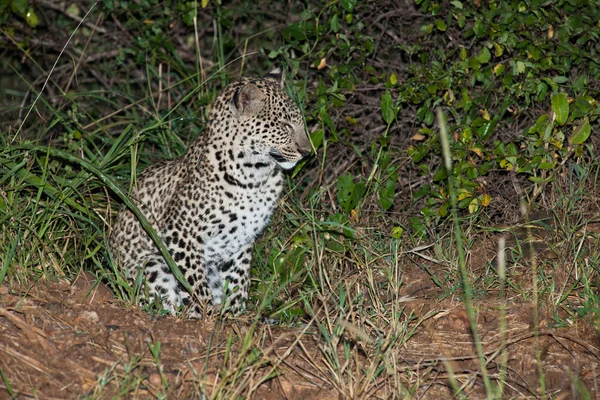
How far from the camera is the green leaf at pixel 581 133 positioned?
19.6 feet

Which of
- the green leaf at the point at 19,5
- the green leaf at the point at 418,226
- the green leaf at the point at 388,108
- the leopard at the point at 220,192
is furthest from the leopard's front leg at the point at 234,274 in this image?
the green leaf at the point at 19,5

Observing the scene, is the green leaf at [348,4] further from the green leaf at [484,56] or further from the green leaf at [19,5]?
the green leaf at [19,5]

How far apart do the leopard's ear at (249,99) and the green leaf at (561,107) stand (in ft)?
6.40

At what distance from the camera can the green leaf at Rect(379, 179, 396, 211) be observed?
21.3 ft

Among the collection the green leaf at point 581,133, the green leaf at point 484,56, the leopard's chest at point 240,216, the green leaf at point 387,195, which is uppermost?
the green leaf at point 484,56

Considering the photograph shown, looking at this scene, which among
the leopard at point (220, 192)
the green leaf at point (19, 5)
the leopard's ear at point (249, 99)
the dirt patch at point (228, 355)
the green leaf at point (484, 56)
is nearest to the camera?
the dirt patch at point (228, 355)

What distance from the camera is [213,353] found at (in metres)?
4.79

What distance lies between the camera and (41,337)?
4.67 meters

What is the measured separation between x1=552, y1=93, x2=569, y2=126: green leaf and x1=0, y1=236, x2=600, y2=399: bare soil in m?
1.29

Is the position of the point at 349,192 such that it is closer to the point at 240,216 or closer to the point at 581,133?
the point at 240,216

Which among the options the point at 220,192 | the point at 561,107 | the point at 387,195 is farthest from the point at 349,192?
the point at 561,107

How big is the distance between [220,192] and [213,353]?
1.40 metres

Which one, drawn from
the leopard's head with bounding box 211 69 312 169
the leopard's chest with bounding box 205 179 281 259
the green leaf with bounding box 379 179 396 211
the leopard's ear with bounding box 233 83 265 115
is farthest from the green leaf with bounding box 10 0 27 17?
the green leaf with bounding box 379 179 396 211

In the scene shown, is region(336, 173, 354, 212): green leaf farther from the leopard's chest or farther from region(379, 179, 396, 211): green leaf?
the leopard's chest
